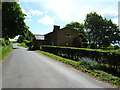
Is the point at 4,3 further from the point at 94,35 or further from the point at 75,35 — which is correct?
the point at 94,35

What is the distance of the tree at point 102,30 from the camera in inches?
1817

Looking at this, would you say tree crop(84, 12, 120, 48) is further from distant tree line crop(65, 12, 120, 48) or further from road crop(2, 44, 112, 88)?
road crop(2, 44, 112, 88)

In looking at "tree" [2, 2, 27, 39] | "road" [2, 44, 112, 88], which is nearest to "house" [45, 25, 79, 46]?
"tree" [2, 2, 27, 39]

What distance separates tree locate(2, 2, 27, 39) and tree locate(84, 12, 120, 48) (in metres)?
31.8

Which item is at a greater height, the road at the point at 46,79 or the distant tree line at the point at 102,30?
the distant tree line at the point at 102,30

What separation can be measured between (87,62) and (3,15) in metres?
24.5

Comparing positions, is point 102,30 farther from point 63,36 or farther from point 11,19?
point 11,19

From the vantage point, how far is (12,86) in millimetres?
4730

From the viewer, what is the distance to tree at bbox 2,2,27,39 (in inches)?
974

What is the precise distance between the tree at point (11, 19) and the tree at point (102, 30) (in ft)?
104

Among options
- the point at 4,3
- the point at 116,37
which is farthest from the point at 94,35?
the point at 4,3

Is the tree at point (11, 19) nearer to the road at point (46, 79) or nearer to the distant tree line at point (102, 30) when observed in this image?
the road at point (46, 79)

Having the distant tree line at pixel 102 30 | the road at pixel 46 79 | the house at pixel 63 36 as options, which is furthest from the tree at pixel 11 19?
the distant tree line at pixel 102 30

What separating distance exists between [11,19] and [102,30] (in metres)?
38.2
